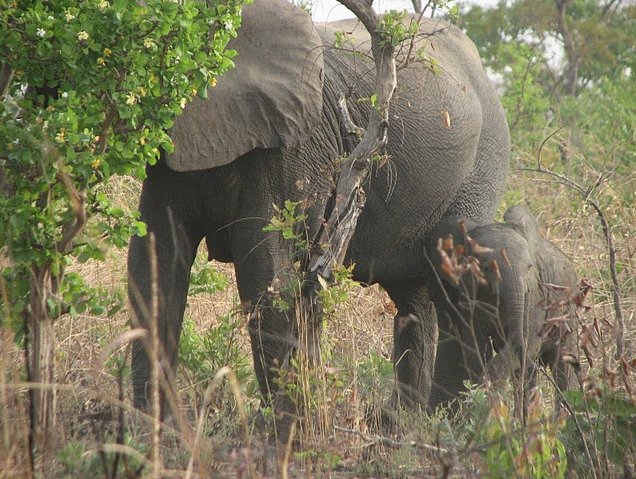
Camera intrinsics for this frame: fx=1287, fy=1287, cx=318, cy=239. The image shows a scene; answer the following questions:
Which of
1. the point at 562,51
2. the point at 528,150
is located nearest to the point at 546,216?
the point at 528,150

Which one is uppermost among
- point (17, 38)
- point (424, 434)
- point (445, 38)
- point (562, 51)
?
point (562, 51)

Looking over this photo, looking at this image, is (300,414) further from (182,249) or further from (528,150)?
(528,150)

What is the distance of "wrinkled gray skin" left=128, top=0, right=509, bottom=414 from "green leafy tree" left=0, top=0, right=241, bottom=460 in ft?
2.76

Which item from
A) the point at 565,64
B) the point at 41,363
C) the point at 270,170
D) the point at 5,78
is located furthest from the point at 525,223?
the point at 565,64

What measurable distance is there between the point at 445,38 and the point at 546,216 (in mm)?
3468

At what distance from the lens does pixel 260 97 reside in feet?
18.6

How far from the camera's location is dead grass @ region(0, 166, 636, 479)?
11.3 feet

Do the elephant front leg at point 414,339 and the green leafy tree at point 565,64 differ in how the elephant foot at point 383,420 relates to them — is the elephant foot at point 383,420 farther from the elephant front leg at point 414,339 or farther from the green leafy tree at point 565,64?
the green leafy tree at point 565,64

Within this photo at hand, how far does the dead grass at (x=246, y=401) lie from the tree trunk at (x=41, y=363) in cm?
5

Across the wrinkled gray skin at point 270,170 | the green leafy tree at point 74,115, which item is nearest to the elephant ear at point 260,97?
the wrinkled gray skin at point 270,170

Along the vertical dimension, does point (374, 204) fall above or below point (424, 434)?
above

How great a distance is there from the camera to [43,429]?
374 cm

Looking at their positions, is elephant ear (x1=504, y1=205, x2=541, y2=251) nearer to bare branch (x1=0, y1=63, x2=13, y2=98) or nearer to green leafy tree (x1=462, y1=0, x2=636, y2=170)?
bare branch (x1=0, y1=63, x2=13, y2=98)

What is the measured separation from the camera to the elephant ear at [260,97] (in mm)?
5465
